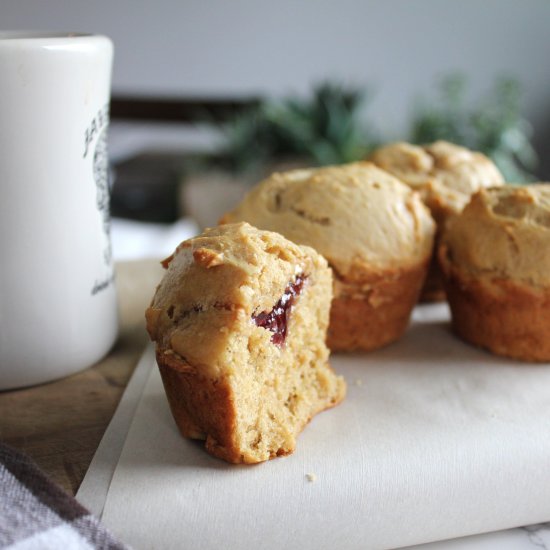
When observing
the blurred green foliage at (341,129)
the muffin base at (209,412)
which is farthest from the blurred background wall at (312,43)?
the muffin base at (209,412)

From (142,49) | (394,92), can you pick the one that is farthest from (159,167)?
(394,92)

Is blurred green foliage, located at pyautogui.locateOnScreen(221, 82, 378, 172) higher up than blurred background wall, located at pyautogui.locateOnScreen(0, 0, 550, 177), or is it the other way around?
blurred background wall, located at pyautogui.locateOnScreen(0, 0, 550, 177)

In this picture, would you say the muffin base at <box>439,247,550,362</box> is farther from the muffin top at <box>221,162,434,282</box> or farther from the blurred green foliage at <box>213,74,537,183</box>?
the blurred green foliage at <box>213,74,537,183</box>

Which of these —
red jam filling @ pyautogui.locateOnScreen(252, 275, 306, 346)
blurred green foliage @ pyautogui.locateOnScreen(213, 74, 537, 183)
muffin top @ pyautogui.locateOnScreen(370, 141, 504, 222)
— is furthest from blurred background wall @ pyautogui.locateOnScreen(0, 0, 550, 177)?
red jam filling @ pyautogui.locateOnScreen(252, 275, 306, 346)

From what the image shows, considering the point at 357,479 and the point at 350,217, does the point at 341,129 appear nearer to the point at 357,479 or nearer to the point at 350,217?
the point at 350,217

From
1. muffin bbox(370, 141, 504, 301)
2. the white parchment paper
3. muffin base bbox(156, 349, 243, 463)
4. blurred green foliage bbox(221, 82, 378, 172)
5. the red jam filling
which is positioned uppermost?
muffin bbox(370, 141, 504, 301)

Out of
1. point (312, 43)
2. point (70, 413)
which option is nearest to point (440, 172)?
point (70, 413)

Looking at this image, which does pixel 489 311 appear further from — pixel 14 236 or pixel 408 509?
pixel 14 236

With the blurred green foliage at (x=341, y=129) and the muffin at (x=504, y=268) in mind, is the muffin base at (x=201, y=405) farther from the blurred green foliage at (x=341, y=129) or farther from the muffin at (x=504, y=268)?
the blurred green foliage at (x=341, y=129)
